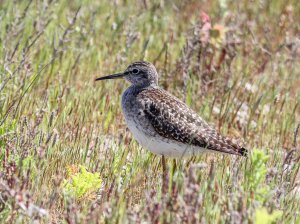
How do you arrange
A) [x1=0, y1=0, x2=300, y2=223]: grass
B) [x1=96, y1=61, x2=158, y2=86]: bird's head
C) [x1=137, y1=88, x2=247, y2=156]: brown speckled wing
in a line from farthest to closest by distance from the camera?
1. [x1=96, y1=61, x2=158, y2=86]: bird's head
2. [x1=137, y1=88, x2=247, y2=156]: brown speckled wing
3. [x1=0, y1=0, x2=300, y2=223]: grass

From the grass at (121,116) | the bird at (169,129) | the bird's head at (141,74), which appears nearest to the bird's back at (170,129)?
the bird at (169,129)

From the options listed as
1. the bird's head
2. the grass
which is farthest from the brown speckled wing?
the bird's head

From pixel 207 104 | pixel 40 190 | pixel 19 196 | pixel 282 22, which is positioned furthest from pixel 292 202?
pixel 282 22

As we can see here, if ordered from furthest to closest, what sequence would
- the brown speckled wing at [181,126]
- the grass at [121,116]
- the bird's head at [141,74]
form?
the bird's head at [141,74], the brown speckled wing at [181,126], the grass at [121,116]

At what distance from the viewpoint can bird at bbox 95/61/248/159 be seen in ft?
20.9

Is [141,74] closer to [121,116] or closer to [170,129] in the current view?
[121,116]

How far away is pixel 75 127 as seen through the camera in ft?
23.2

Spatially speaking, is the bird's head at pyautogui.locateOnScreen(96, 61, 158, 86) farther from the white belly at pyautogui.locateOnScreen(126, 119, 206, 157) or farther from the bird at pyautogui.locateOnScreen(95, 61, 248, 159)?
the white belly at pyautogui.locateOnScreen(126, 119, 206, 157)

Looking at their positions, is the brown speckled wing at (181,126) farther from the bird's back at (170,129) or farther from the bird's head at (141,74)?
the bird's head at (141,74)

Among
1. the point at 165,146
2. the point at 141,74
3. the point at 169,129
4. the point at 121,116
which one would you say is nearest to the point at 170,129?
the point at 169,129

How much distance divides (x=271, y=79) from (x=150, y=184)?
4095mm

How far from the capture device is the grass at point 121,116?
473cm

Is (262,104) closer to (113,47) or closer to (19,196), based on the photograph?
(113,47)

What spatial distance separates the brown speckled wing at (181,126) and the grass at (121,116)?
0.68ft
